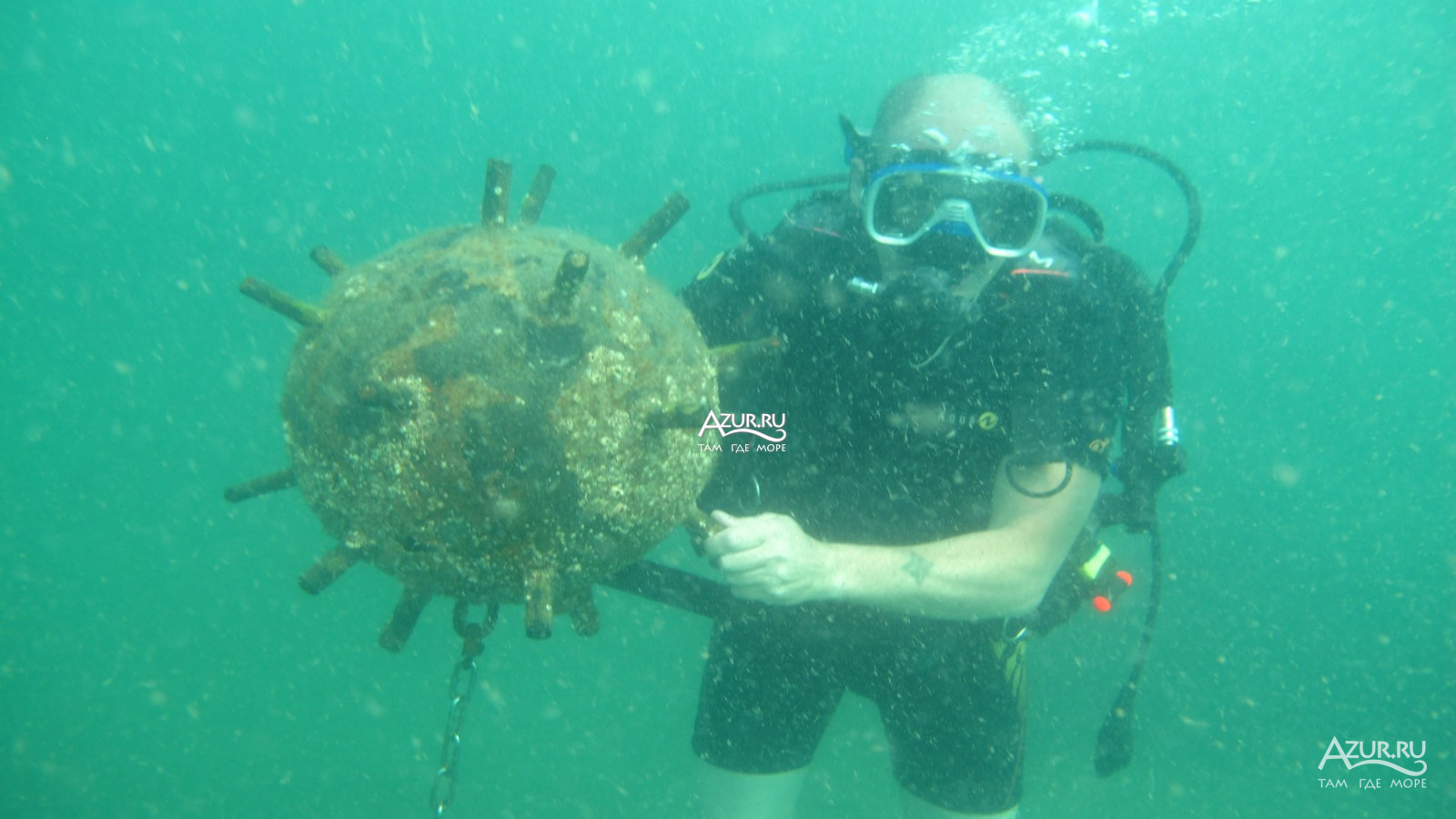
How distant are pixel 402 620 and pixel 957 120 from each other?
2.73 meters

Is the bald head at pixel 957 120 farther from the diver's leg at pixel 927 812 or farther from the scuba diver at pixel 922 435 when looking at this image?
the diver's leg at pixel 927 812

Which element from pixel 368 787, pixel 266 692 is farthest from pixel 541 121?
pixel 368 787

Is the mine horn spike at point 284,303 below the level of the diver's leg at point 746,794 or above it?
above

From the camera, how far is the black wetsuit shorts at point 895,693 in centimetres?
315

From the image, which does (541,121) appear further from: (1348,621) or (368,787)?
(1348,621)

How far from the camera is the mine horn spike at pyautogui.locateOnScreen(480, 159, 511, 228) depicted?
2.10 meters

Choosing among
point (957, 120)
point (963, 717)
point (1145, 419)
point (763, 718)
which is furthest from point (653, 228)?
point (963, 717)

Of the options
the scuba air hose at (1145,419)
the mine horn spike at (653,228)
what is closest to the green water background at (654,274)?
the scuba air hose at (1145,419)

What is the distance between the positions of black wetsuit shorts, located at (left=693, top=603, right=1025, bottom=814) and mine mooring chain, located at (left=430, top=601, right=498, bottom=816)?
130 centimetres

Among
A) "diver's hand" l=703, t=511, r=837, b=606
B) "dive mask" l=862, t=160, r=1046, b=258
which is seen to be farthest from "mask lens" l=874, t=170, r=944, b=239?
"diver's hand" l=703, t=511, r=837, b=606

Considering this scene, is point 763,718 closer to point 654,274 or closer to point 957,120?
point 654,274

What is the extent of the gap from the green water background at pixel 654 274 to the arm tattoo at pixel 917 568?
8212mm

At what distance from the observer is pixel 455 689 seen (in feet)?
7.32

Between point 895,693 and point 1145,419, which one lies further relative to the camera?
point 895,693
